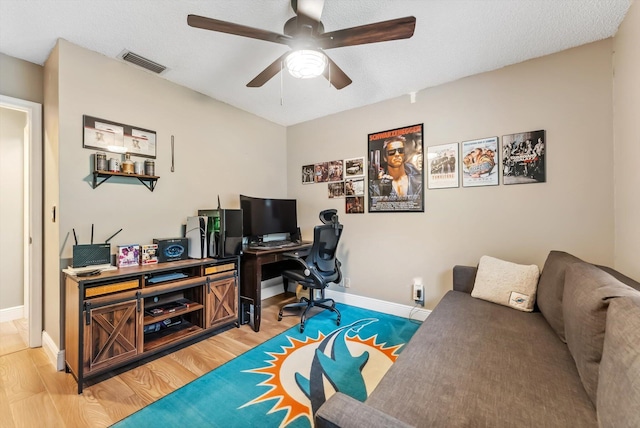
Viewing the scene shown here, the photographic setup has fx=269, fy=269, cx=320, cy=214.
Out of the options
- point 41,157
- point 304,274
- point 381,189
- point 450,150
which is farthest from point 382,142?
point 41,157

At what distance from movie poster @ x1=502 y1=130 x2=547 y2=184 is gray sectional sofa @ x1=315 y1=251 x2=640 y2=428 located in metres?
0.98

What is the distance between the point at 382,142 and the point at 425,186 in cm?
Result: 74

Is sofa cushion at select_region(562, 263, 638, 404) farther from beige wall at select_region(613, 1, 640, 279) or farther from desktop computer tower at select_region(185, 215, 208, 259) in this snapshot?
desktop computer tower at select_region(185, 215, 208, 259)

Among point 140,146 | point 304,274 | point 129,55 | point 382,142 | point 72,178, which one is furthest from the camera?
point 382,142

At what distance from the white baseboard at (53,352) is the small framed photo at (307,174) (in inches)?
117

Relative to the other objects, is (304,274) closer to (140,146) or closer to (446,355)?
(446,355)

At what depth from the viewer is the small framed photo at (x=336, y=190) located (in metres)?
3.51

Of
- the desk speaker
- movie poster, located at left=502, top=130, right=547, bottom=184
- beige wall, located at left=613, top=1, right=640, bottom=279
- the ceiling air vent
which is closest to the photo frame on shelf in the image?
the ceiling air vent

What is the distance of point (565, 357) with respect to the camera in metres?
1.31

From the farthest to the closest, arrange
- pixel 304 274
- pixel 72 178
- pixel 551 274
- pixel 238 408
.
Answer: pixel 304 274
pixel 72 178
pixel 551 274
pixel 238 408

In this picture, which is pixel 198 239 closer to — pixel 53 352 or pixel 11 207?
pixel 53 352

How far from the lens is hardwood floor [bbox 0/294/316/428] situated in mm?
1571

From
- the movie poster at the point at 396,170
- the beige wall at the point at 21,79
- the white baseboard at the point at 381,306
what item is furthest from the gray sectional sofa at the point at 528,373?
the beige wall at the point at 21,79

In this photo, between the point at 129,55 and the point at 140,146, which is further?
the point at 140,146
